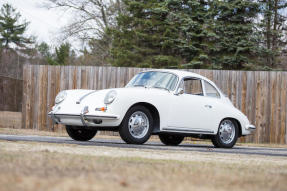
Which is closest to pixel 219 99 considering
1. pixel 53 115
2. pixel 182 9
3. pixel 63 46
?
pixel 53 115

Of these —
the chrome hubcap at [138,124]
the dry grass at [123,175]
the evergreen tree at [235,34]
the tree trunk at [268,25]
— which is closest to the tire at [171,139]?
the chrome hubcap at [138,124]

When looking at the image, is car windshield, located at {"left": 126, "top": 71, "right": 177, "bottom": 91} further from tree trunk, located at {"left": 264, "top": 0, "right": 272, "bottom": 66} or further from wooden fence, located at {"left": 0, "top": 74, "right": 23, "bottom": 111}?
tree trunk, located at {"left": 264, "top": 0, "right": 272, "bottom": 66}

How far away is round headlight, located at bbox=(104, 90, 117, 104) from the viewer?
9077mm

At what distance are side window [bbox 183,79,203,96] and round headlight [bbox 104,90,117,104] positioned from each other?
6.64 feet

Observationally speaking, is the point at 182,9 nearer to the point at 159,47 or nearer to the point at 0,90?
the point at 159,47

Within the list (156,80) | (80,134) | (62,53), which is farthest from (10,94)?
(62,53)

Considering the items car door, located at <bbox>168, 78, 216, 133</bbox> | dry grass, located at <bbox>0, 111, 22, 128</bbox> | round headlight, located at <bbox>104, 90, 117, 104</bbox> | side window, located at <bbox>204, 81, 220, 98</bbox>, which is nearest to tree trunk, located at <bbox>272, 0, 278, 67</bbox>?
dry grass, located at <bbox>0, 111, 22, 128</bbox>

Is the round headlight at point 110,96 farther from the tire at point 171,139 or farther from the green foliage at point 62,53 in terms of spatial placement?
the green foliage at point 62,53

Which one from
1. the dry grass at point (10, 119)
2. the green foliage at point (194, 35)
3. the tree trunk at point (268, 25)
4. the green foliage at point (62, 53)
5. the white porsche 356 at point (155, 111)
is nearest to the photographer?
the white porsche 356 at point (155, 111)

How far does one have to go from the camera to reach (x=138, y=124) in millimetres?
9367

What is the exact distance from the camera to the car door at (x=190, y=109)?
10.1 m

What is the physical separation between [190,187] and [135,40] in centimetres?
2430

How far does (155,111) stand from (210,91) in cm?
201

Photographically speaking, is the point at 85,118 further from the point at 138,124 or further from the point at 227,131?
Result: the point at 227,131
